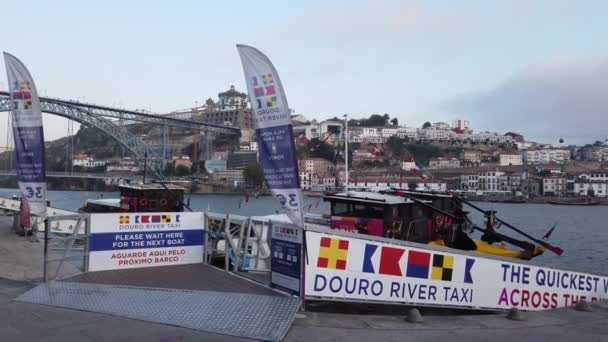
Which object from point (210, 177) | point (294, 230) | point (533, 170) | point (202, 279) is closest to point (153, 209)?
point (202, 279)

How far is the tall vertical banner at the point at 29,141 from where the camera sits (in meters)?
11.3

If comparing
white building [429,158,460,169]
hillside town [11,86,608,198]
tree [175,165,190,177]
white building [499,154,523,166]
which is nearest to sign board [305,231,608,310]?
hillside town [11,86,608,198]

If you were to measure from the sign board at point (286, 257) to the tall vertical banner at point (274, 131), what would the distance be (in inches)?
9.0

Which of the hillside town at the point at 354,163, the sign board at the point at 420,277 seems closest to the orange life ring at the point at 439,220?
the sign board at the point at 420,277

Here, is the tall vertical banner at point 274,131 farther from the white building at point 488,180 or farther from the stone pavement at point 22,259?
the white building at point 488,180

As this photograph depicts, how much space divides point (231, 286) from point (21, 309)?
9.36ft

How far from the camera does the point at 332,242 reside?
712cm

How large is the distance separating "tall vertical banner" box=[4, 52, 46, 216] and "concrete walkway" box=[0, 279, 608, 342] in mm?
4471

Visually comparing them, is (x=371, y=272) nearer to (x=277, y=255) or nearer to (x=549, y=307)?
(x=277, y=255)

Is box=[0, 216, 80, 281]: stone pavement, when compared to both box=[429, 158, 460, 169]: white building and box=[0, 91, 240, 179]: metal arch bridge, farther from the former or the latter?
box=[429, 158, 460, 169]: white building

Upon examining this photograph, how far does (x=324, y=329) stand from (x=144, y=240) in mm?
4820

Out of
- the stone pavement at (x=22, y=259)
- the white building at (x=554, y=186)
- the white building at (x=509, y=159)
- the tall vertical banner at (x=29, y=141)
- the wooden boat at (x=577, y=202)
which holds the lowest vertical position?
the wooden boat at (x=577, y=202)

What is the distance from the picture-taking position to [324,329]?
6.05 meters

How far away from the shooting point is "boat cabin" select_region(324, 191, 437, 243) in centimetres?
1250
